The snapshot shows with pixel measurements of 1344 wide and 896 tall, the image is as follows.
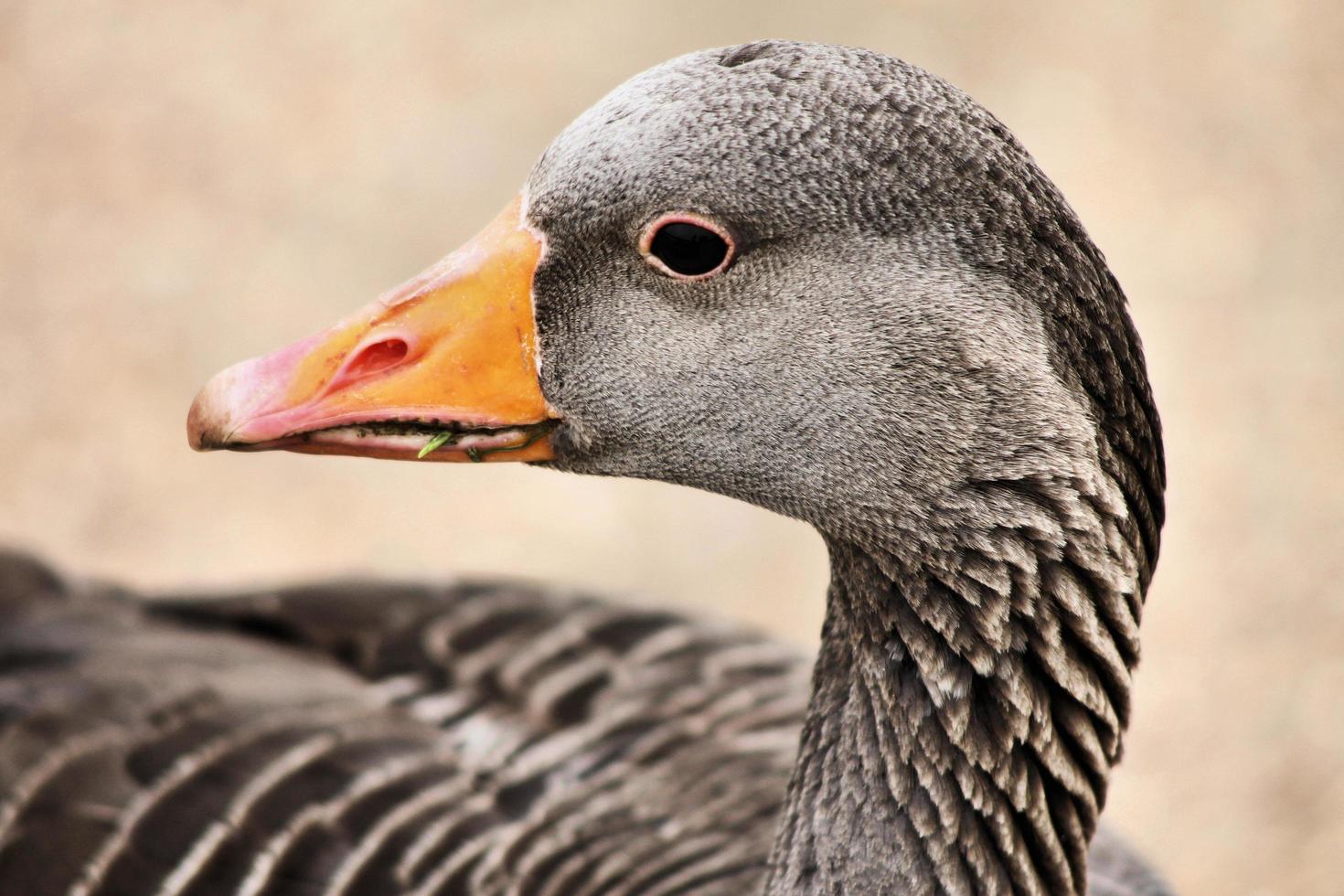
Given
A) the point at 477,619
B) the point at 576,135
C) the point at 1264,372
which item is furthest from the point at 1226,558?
the point at 576,135

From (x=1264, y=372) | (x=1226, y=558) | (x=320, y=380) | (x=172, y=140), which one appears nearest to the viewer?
(x=320, y=380)

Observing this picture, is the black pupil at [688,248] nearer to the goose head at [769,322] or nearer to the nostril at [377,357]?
the goose head at [769,322]

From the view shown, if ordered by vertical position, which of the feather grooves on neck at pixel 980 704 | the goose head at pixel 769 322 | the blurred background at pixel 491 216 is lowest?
the feather grooves on neck at pixel 980 704

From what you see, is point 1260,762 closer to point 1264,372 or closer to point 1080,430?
point 1264,372

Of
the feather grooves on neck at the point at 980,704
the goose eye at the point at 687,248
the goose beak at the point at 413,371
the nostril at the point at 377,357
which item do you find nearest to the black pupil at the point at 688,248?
the goose eye at the point at 687,248

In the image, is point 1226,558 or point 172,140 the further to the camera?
point 172,140

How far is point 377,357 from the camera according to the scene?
2471mm

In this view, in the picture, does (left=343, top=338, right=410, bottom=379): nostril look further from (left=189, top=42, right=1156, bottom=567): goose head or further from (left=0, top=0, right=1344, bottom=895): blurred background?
(left=0, top=0, right=1344, bottom=895): blurred background

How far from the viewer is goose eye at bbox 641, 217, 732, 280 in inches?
90.5

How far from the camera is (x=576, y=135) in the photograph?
235cm

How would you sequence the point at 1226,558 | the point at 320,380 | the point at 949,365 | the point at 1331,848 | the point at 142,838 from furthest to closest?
the point at 1226,558 → the point at 1331,848 → the point at 142,838 → the point at 320,380 → the point at 949,365

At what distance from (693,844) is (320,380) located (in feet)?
4.72

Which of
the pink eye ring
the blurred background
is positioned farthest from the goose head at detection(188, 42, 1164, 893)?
the blurred background

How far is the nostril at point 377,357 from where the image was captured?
2.46m
